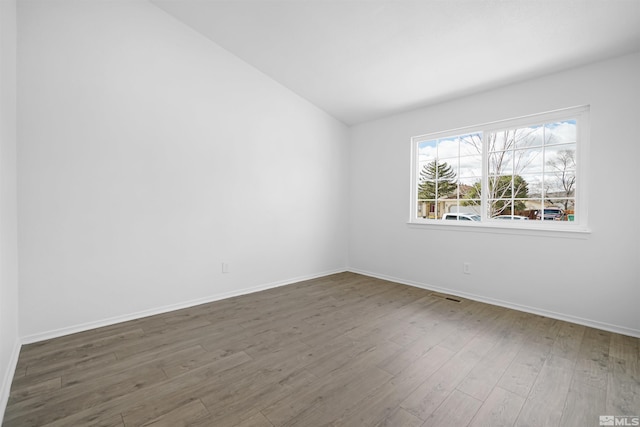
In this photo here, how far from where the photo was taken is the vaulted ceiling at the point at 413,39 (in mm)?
2324

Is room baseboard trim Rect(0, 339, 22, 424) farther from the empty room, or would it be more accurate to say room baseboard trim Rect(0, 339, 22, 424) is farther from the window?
the window

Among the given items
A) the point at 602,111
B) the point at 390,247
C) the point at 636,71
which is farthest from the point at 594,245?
the point at 390,247

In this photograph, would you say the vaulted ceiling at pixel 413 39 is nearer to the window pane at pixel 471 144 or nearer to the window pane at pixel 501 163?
the window pane at pixel 471 144

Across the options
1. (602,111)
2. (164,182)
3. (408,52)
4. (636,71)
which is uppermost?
(408,52)

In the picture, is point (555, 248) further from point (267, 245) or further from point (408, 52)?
point (267, 245)

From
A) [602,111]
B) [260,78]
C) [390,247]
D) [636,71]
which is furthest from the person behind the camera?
[390,247]

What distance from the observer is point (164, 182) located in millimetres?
3070

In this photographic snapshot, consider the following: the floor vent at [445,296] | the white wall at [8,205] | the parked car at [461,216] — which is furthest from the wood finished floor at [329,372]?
the parked car at [461,216]

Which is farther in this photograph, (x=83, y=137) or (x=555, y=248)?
(x=555, y=248)

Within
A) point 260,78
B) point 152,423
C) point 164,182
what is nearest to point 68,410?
point 152,423

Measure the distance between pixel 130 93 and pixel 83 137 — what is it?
619 mm

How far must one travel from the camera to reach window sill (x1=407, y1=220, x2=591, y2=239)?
2846 mm

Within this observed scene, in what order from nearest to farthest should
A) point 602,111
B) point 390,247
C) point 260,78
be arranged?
point 602,111 < point 260,78 < point 390,247

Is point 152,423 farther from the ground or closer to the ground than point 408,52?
closer to the ground
